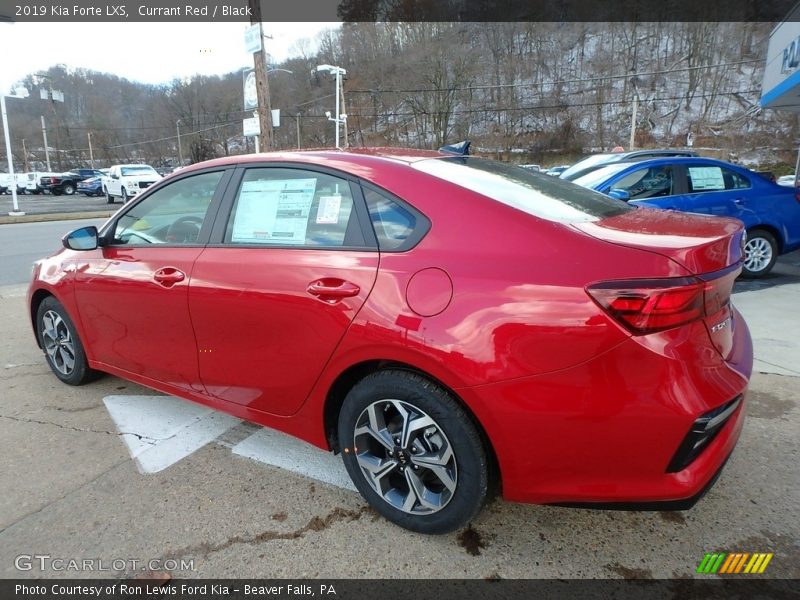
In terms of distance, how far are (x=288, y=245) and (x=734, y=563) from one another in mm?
2253

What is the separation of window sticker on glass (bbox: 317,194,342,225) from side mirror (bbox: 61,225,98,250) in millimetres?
1788

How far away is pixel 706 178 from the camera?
6656 mm

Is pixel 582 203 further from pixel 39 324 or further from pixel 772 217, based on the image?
pixel 772 217

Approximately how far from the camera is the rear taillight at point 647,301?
1.65m

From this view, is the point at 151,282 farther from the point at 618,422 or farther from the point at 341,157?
the point at 618,422

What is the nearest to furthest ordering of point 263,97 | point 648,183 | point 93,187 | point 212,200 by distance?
point 212,200
point 648,183
point 263,97
point 93,187

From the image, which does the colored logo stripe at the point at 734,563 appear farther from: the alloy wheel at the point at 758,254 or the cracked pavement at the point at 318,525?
the alloy wheel at the point at 758,254

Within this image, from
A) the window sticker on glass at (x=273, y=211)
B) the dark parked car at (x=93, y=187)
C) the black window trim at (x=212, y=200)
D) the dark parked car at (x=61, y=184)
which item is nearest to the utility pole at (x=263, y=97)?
the black window trim at (x=212, y=200)

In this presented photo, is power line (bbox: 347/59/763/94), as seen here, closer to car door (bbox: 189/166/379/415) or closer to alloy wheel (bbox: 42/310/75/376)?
alloy wheel (bbox: 42/310/75/376)

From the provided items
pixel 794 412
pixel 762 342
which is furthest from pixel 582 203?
pixel 762 342

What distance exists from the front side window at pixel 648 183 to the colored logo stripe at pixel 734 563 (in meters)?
5.17

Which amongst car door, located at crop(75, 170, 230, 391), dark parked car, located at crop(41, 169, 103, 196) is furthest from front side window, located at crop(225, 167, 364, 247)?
dark parked car, located at crop(41, 169, 103, 196)

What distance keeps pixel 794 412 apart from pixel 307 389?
297 centimetres

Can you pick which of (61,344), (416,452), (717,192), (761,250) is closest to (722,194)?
(717,192)
